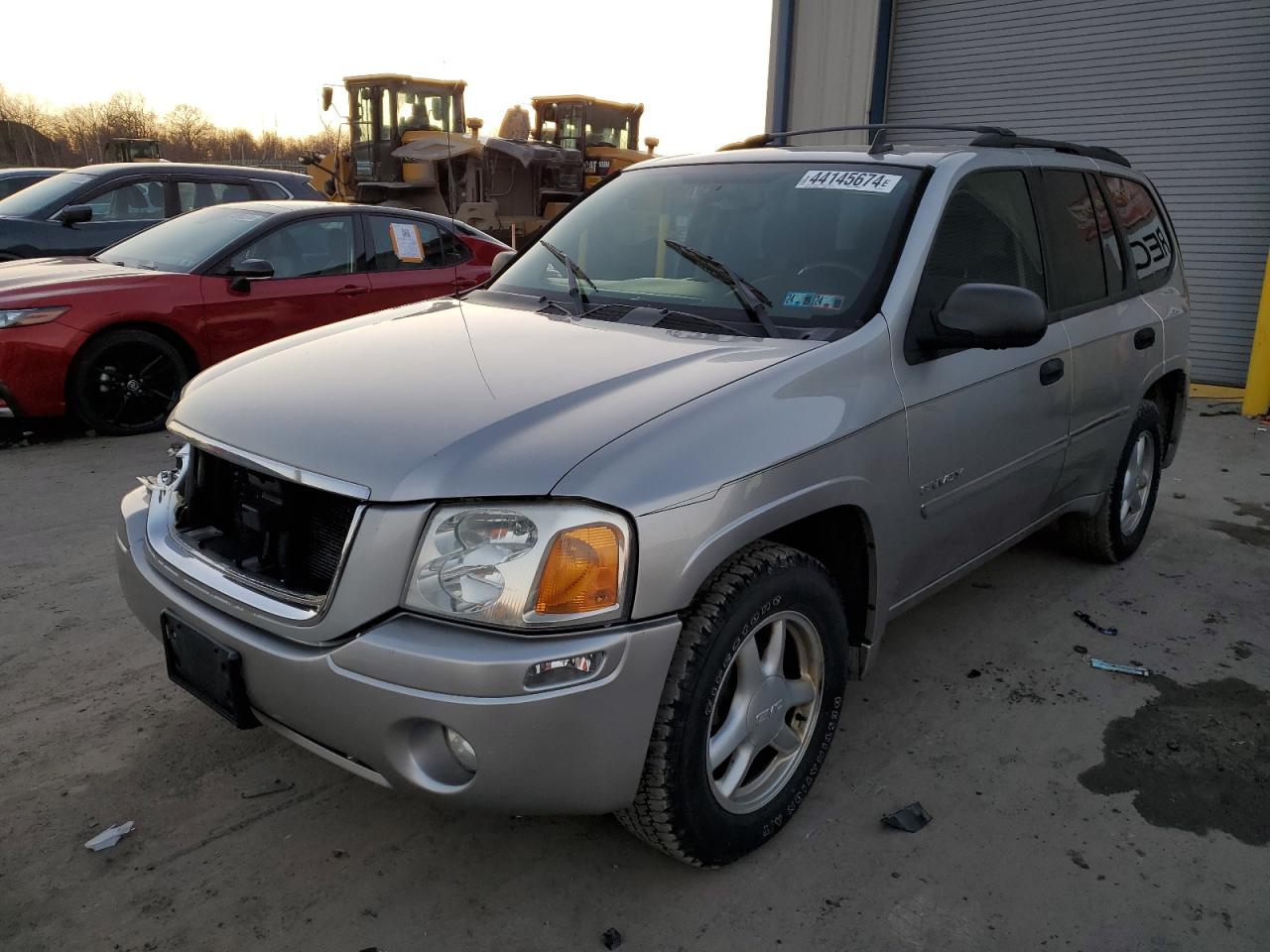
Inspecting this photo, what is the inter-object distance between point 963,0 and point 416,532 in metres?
10.2

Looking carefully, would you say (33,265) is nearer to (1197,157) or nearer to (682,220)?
(682,220)

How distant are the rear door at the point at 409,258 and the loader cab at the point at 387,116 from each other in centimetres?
1000

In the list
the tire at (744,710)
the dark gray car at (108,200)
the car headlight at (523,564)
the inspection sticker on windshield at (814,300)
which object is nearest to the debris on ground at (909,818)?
→ the tire at (744,710)

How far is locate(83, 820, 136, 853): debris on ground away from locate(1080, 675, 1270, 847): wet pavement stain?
254 centimetres

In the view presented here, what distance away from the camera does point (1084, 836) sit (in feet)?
8.11

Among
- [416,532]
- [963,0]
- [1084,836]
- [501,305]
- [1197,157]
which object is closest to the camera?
[416,532]

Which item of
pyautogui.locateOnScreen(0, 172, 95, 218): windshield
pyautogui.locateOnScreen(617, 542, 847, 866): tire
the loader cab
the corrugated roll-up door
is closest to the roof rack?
pyautogui.locateOnScreen(617, 542, 847, 866): tire

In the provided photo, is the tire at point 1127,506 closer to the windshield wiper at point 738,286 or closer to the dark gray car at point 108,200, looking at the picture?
the windshield wiper at point 738,286

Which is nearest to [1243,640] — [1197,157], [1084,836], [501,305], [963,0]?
[1084,836]

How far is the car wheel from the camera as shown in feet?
19.4

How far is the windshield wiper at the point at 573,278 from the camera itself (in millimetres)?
3025

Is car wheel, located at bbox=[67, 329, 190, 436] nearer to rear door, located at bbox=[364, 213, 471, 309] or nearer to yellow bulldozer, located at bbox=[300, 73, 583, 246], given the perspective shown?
rear door, located at bbox=[364, 213, 471, 309]

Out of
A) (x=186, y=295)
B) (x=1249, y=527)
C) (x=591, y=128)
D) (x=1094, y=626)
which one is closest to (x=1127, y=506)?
(x=1094, y=626)

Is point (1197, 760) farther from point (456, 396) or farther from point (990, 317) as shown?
point (456, 396)
